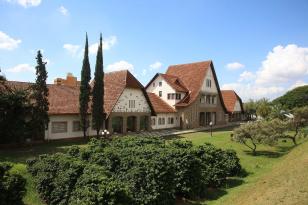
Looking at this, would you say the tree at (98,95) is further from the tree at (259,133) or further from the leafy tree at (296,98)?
the leafy tree at (296,98)

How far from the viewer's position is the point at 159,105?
151 ft

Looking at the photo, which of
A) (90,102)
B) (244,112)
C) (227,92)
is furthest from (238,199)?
(244,112)

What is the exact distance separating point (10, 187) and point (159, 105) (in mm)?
34828

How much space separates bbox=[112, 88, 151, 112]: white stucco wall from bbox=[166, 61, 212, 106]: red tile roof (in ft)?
29.7

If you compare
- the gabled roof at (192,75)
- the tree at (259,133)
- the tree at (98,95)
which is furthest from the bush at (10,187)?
the gabled roof at (192,75)

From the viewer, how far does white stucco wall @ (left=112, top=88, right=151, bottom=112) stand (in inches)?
1457

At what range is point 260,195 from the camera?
1409 centimetres

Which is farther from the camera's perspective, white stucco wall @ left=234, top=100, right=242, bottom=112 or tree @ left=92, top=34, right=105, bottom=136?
white stucco wall @ left=234, top=100, right=242, bottom=112

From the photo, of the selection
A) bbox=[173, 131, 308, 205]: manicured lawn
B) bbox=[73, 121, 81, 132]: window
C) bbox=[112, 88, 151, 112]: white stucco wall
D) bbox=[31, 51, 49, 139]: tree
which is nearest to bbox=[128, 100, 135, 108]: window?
bbox=[112, 88, 151, 112]: white stucco wall

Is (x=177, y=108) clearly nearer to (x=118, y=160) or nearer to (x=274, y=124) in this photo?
(x=274, y=124)

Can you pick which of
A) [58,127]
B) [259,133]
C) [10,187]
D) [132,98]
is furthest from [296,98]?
[10,187]

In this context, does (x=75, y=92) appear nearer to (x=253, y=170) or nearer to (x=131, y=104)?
(x=131, y=104)

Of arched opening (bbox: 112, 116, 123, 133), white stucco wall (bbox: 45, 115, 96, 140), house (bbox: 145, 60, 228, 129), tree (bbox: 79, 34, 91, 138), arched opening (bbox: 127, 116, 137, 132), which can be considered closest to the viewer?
white stucco wall (bbox: 45, 115, 96, 140)

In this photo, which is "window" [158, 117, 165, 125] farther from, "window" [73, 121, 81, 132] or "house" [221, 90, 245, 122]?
"house" [221, 90, 245, 122]
